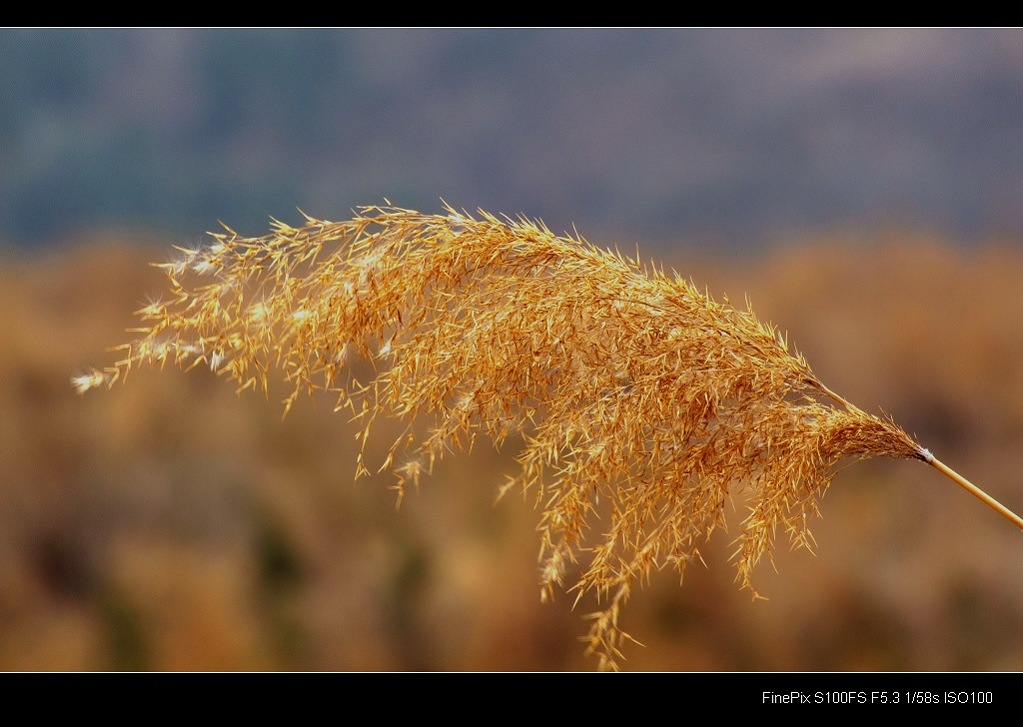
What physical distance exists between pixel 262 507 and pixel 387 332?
23.0 ft

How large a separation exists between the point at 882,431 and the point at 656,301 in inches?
16.5

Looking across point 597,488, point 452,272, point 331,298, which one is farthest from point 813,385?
point 331,298

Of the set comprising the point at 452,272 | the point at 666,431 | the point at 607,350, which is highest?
the point at 452,272

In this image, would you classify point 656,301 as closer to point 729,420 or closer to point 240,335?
point 729,420

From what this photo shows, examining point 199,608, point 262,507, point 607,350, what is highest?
point 262,507

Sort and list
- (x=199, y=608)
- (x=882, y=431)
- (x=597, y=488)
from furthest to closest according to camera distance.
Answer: (x=199, y=608) < (x=597, y=488) < (x=882, y=431)

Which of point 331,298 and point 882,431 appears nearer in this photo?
point 882,431

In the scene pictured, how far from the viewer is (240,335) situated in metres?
1.73

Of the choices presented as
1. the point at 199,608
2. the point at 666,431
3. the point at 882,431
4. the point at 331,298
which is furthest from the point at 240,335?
the point at 199,608

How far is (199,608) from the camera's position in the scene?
802cm

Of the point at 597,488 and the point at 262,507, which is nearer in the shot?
the point at 597,488

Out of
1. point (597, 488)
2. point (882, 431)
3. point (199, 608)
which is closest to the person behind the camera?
point (882, 431)

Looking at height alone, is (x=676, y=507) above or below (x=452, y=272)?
below

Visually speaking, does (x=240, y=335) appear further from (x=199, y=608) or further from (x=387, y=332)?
(x=199, y=608)
